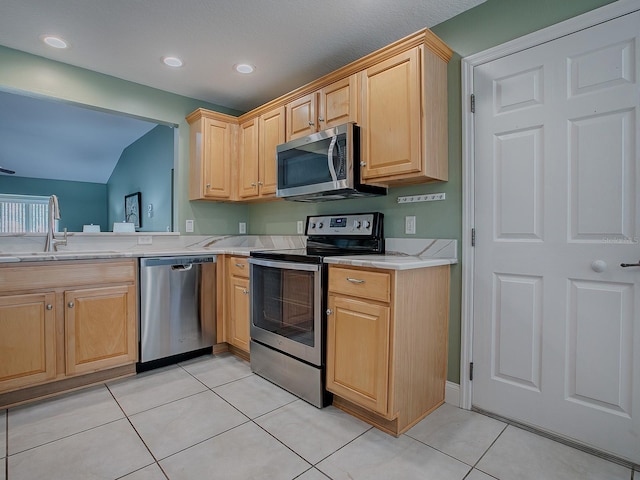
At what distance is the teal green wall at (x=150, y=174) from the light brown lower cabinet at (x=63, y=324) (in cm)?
192

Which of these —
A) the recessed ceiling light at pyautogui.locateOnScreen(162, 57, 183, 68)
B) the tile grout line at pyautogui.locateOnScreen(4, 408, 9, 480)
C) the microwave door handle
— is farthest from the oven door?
the recessed ceiling light at pyautogui.locateOnScreen(162, 57, 183, 68)

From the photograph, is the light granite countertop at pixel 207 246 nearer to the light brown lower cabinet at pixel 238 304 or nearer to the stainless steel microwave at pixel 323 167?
the light brown lower cabinet at pixel 238 304

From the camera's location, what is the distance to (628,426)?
153 centimetres

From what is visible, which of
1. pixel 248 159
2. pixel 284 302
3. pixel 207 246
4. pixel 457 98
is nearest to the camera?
pixel 457 98

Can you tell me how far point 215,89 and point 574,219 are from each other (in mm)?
3021

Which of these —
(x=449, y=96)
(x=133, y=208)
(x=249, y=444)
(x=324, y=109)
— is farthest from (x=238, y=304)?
(x=133, y=208)

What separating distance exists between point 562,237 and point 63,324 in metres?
2.97

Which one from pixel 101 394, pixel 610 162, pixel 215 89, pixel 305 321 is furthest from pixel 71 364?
pixel 610 162

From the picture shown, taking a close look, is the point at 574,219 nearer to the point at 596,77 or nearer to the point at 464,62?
the point at 596,77

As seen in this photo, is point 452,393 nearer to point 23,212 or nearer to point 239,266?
point 239,266

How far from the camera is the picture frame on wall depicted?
5223 millimetres

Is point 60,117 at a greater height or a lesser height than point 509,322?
greater

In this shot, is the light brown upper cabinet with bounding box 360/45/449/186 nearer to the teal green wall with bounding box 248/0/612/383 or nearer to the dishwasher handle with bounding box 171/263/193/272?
the teal green wall with bounding box 248/0/612/383

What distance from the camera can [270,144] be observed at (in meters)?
2.94
